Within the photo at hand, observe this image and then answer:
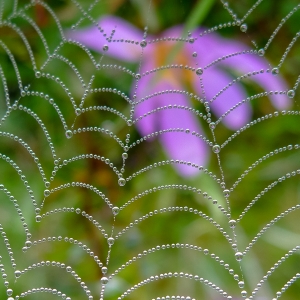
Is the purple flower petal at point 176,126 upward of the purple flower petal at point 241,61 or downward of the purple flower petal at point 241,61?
downward

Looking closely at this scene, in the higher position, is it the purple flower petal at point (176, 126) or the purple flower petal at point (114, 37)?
the purple flower petal at point (114, 37)

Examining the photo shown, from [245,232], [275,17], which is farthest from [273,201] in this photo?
[275,17]

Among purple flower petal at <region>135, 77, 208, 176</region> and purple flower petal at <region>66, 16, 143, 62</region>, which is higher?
purple flower petal at <region>66, 16, 143, 62</region>

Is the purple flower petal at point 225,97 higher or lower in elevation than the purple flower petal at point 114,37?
lower
